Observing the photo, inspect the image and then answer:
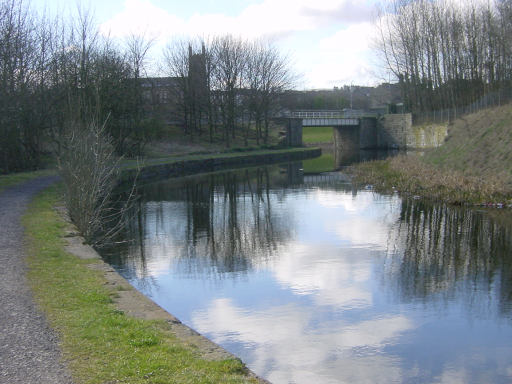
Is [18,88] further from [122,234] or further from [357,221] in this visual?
[357,221]

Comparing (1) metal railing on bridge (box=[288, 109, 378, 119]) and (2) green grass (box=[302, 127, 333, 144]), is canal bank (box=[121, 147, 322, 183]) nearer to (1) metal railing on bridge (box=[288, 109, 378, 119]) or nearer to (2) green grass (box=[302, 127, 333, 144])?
(1) metal railing on bridge (box=[288, 109, 378, 119])

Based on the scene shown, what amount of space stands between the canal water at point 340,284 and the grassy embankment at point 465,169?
1509 mm

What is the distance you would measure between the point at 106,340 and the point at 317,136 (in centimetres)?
8653

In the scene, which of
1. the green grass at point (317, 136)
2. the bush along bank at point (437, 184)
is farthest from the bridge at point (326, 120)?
the bush along bank at point (437, 184)

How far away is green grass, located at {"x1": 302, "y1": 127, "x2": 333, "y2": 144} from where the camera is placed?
8588cm

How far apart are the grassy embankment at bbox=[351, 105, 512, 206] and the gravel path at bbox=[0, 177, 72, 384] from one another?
631 inches

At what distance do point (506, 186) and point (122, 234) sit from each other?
535 inches

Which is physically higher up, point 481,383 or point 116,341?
point 116,341

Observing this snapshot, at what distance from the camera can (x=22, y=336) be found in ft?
22.0

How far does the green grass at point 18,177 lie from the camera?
24.7 m

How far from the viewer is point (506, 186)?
2059 cm

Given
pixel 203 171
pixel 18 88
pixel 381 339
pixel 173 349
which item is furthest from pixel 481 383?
pixel 203 171

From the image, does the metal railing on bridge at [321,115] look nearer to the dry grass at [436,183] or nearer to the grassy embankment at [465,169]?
the grassy embankment at [465,169]

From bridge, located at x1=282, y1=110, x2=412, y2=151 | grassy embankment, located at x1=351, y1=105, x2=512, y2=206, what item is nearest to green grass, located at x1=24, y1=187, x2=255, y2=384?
grassy embankment, located at x1=351, y1=105, x2=512, y2=206
